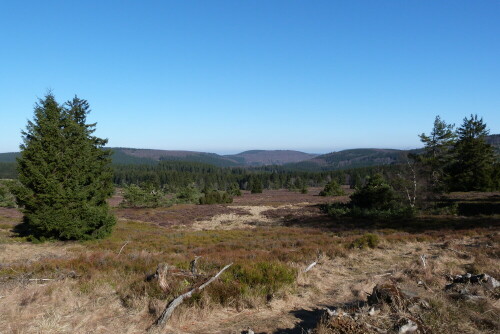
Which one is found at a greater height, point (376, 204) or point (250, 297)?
point (250, 297)

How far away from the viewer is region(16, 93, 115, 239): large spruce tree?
16.3 meters

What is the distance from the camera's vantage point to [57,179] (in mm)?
16672

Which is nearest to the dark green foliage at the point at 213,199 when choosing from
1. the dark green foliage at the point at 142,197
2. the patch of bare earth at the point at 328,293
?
the dark green foliage at the point at 142,197

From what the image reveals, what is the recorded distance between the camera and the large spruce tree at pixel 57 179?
16297 millimetres

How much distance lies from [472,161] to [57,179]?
53352 mm

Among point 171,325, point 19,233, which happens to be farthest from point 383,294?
point 19,233

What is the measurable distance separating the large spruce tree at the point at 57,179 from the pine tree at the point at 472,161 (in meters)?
47.8

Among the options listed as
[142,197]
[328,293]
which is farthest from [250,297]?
[142,197]

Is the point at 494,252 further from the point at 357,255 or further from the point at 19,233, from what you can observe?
the point at 19,233

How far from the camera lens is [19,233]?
770 inches

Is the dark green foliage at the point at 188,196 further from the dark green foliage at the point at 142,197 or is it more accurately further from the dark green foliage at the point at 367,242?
the dark green foliage at the point at 367,242

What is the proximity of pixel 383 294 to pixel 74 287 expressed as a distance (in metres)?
6.62

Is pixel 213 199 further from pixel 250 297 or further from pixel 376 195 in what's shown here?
pixel 250 297

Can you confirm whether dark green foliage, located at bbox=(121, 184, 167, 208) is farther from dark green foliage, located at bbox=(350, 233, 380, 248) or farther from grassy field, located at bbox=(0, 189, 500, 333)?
dark green foliage, located at bbox=(350, 233, 380, 248)
